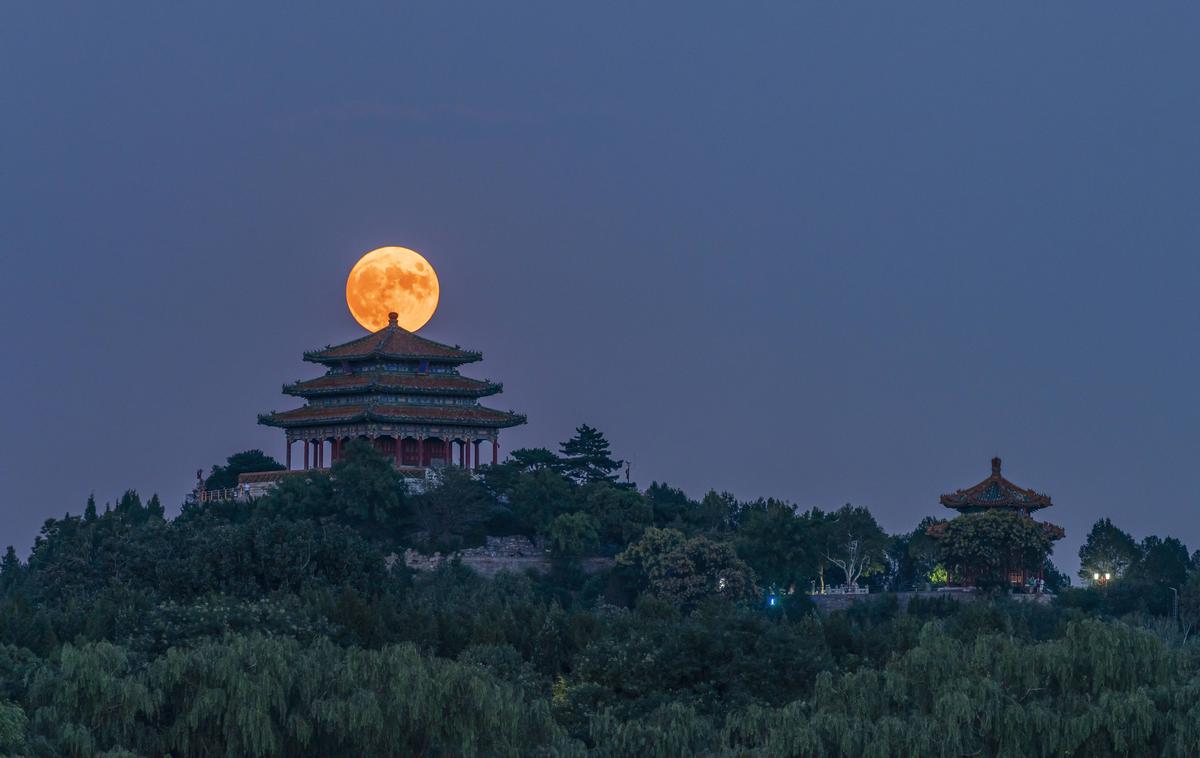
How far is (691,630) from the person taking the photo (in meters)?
60.8

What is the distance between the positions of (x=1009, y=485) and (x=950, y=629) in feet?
142

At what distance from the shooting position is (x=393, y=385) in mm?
108812

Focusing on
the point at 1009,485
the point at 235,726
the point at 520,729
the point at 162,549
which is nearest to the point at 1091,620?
the point at 520,729

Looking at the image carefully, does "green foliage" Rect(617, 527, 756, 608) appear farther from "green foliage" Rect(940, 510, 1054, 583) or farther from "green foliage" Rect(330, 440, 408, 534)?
"green foliage" Rect(330, 440, 408, 534)

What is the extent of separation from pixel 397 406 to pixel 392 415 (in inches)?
22.2

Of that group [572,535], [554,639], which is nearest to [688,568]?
[572,535]

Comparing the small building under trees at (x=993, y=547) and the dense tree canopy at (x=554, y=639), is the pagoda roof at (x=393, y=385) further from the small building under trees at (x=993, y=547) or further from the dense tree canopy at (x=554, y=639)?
the small building under trees at (x=993, y=547)

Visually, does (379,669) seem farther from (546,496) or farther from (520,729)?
(546,496)

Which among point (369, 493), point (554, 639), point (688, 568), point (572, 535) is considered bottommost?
point (554, 639)

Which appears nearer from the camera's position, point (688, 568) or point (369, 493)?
point (688, 568)

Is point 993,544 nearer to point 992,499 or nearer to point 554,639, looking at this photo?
point 992,499

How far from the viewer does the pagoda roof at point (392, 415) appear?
108 meters

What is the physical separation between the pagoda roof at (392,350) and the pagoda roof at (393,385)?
2.51 feet

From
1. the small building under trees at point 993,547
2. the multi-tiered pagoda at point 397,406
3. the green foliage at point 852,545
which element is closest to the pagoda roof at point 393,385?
the multi-tiered pagoda at point 397,406
